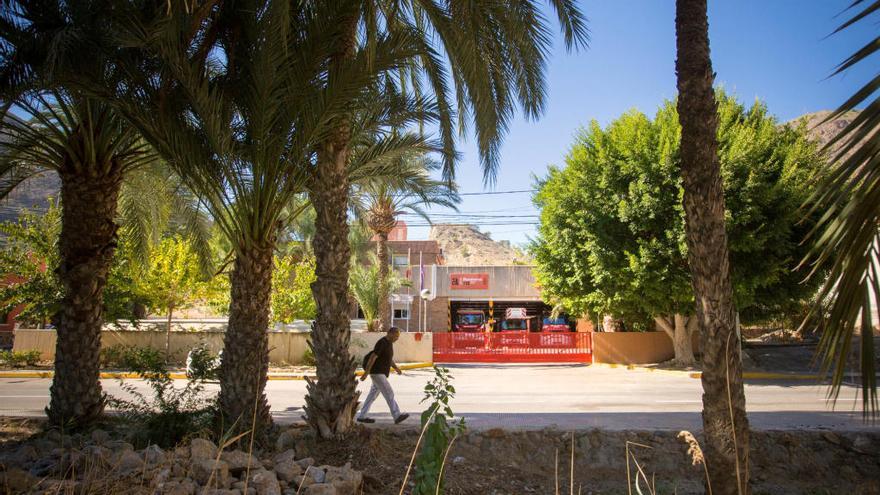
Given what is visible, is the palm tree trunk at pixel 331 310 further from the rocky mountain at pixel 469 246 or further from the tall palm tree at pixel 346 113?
the rocky mountain at pixel 469 246

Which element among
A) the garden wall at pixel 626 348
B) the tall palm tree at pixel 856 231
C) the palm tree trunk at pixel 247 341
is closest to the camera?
the tall palm tree at pixel 856 231

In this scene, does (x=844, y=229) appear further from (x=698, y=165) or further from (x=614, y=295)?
(x=614, y=295)

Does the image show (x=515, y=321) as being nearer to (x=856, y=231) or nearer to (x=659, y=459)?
(x=659, y=459)

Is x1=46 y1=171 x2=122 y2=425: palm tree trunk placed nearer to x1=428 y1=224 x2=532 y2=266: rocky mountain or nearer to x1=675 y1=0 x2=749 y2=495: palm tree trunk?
x1=675 y1=0 x2=749 y2=495: palm tree trunk

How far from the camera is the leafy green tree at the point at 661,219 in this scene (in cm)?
1616

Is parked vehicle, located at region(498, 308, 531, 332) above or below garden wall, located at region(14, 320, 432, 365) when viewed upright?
above

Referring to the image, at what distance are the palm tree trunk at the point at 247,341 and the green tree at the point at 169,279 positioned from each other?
13602 mm

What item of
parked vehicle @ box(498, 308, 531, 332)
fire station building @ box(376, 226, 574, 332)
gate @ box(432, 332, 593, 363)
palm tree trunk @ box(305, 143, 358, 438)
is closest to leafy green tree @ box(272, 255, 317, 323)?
gate @ box(432, 332, 593, 363)

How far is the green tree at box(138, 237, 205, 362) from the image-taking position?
1964 cm

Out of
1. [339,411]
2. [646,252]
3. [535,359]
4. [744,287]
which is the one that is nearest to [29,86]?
[339,411]

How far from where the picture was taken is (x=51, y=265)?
58.1ft

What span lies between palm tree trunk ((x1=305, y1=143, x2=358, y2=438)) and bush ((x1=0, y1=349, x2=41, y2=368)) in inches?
737

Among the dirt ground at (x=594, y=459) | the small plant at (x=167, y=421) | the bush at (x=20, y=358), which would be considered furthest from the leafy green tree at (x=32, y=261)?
the small plant at (x=167, y=421)

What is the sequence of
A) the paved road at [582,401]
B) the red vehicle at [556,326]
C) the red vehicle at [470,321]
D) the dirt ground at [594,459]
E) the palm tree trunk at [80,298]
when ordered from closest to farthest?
1. the dirt ground at [594,459]
2. the palm tree trunk at [80,298]
3. the paved road at [582,401]
4. the red vehicle at [556,326]
5. the red vehicle at [470,321]
